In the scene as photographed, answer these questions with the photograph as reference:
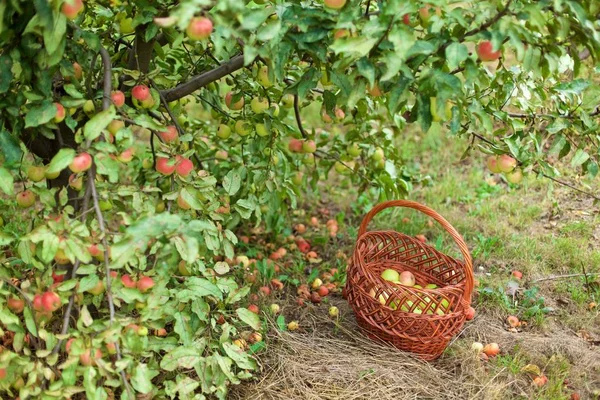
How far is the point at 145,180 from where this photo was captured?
2352 millimetres

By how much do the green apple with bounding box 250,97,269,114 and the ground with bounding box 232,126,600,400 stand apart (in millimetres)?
843

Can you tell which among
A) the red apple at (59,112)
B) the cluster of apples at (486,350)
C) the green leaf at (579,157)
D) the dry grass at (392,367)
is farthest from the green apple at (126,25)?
the cluster of apples at (486,350)

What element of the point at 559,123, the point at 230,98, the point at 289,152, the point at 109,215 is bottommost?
the point at 289,152

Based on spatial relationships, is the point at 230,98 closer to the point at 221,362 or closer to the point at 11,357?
the point at 221,362

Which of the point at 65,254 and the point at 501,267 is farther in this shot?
the point at 501,267

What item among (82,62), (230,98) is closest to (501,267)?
(230,98)

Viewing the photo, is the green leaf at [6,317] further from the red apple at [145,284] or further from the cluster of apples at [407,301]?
the cluster of apples at [407,301]

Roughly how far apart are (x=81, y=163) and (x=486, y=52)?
1141mm

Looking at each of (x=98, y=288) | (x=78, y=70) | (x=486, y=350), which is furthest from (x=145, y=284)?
(x=486, y=350)

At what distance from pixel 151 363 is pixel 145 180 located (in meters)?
0.67

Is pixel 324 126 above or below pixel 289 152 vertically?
below

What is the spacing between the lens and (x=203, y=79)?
90.5 inches

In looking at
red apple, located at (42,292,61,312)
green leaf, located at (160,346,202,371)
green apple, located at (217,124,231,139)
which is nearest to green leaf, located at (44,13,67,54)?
red apple, located at (42,292,61,312)

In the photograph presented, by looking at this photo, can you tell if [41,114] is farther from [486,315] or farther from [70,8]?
[486,315]
